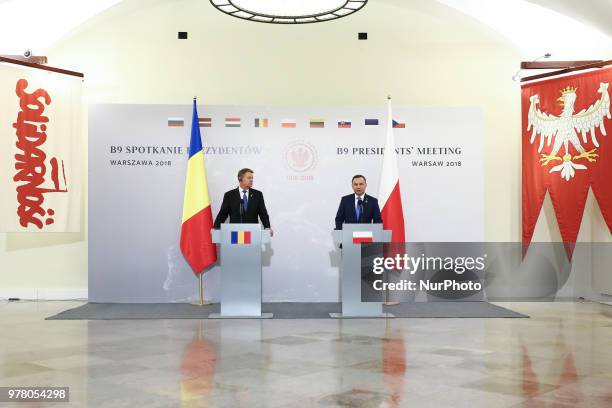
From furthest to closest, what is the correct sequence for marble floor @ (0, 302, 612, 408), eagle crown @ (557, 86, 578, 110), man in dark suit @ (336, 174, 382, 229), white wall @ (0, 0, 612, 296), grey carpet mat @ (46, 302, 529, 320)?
white wall @ (0, 0, 612, 296) → eagle crown @ (557, 86, 578, 110) → man in dark suit @ (336, 174, 382, 229) → grey carpet mat @ (46, 302, 529, 320) → marble floor @ (0, 302, 612, 408)

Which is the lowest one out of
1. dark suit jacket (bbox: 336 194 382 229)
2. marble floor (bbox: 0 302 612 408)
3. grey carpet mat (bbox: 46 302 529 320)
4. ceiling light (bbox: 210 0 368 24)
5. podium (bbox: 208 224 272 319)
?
grey carpet mat (bbox: 46 302 529 320)

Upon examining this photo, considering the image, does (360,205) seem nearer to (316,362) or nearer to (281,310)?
(281,310)

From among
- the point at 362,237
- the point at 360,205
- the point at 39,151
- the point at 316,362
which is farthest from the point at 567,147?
the point at 39,151

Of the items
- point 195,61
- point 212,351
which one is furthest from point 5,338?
point 195,61

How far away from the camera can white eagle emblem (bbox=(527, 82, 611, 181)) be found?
9109 millimetres

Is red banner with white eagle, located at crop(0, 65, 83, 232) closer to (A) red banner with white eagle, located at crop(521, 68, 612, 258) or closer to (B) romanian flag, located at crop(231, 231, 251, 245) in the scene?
(B) romanian flag, located at crop(231, 231, 251, 245)

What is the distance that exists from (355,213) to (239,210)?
1486mm

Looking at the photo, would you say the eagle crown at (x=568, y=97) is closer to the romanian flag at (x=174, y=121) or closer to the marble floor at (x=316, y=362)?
the marble floor at (x=316, y=362)

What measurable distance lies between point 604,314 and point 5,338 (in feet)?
22.7

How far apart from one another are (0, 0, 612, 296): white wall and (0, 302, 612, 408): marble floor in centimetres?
371

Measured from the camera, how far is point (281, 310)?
863cm

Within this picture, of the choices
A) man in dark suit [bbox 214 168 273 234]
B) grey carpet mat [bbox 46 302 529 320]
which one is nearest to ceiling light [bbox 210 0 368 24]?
man in dark suit [bbox 214 168 273 234]

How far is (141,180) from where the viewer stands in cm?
952

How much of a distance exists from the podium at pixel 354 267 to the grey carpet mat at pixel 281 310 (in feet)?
1.03
